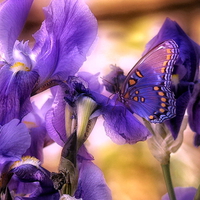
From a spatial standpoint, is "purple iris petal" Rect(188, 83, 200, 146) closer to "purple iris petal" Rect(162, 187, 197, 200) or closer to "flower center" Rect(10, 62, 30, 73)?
"purple iris petal" Rect(162, 187, 197, 200)

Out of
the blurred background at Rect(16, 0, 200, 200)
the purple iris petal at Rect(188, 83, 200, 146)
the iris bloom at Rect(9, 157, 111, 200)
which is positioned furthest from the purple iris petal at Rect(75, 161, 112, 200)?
the purple iris petal at Rect(188, 83, 200, 146)

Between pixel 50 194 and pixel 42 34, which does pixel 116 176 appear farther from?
pixel 42 34

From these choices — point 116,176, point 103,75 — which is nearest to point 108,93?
point 103,75

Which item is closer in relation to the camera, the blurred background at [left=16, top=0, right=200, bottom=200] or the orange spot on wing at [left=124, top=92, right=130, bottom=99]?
the orange spot on wing at [left=124, top=92, right=130, bottom=99]

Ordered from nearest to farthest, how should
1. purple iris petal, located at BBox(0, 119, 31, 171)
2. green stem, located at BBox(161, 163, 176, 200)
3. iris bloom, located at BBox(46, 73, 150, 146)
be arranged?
1. purple iris petal, located at BBox(0, 119, 31, 171)
2. iris bloom, located at BBox(46, 73, 150, 146)
3. green stem, located at BBox(161, 163, 176, 200)

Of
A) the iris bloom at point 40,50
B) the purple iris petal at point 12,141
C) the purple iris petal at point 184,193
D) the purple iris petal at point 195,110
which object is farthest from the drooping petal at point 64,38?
the purple iris petal at point 184,193

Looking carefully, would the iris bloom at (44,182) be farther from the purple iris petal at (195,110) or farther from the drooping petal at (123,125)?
the purple iris petal at (195,110)

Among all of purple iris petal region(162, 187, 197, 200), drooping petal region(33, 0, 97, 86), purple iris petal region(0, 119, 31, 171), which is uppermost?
drooping petal region(33, 0, 97, 86)

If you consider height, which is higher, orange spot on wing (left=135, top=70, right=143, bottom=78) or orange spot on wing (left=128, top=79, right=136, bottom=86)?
orange spot on wing (left=135, top=70, right=143, bottom=78)
